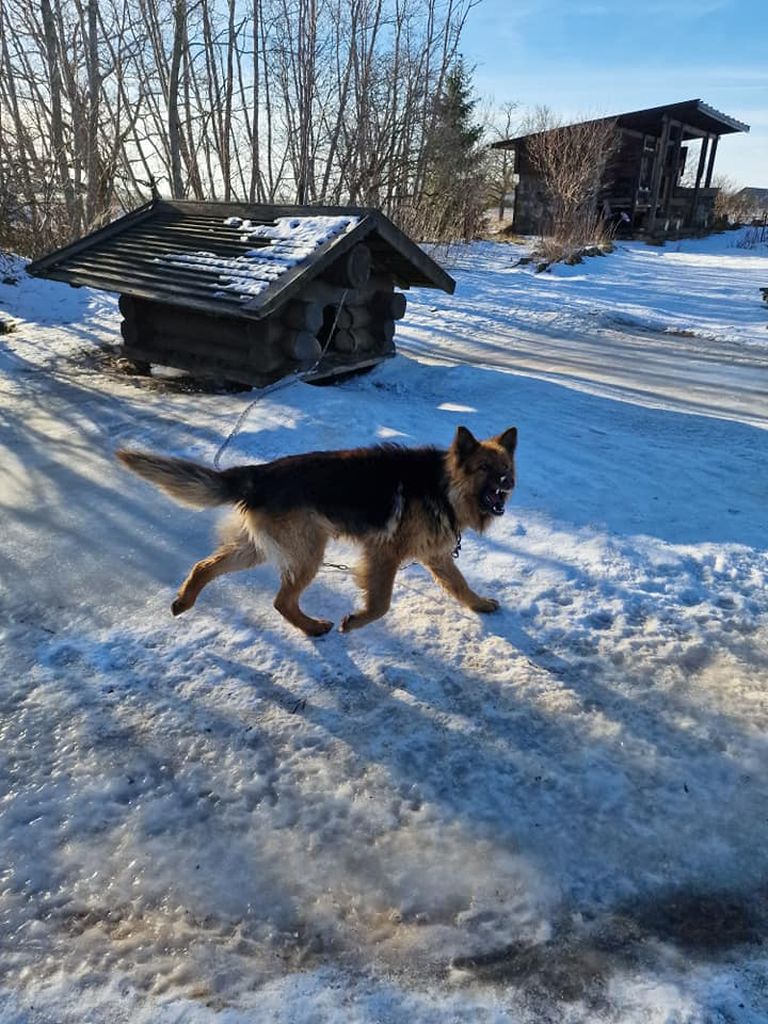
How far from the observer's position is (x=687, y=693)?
10.9ft

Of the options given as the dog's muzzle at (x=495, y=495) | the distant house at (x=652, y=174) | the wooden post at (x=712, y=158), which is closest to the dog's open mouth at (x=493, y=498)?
the dog's muzzle at (x=495, y=495)

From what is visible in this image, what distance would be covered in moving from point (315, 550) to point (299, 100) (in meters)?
23.1

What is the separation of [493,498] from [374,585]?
0.86 meters

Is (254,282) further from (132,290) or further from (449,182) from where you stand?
(449,182)

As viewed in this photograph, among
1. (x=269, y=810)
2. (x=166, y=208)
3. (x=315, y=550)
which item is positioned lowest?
(x=269, y=810)

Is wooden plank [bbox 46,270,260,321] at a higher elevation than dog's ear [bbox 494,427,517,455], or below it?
higher

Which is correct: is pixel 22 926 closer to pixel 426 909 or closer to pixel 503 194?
pixel 426 909

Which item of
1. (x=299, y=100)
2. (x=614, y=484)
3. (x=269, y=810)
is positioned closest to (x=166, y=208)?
(x=614, y=484)

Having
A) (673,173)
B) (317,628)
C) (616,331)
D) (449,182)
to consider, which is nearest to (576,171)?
(449,182)

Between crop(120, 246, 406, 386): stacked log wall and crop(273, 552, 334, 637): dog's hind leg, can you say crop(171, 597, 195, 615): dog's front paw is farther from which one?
crop(120, 246, 406, 386): stacked log wall

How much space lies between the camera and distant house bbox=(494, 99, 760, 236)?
32469 millimetres

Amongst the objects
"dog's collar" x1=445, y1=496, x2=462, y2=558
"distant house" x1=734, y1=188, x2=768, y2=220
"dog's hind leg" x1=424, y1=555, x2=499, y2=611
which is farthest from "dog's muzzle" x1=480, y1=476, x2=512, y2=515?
"distant house" x1=734, y1=188, x2=768, y2=220

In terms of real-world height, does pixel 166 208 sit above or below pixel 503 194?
below

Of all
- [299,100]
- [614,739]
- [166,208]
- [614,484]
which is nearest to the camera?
[614,739]
